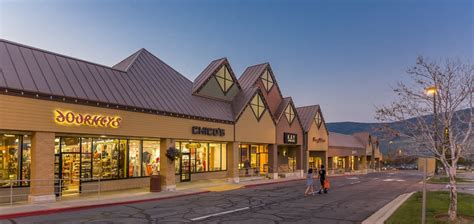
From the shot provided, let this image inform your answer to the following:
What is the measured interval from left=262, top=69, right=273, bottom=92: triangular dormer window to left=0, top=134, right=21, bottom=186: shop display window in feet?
87.3

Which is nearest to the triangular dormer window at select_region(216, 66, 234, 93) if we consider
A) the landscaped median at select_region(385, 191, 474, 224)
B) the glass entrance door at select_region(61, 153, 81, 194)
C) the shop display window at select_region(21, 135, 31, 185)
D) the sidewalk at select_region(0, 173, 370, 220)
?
the sidewalk at select_region(0, 173, 370, 220)

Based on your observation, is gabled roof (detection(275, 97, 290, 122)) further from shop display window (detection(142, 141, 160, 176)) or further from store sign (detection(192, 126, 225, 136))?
shop display window (detection(142, 141, 160, 176))

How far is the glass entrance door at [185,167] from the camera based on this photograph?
29312mm

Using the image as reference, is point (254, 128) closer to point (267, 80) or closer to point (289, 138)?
point (289, 138)

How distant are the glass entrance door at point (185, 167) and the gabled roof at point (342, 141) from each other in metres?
30.7

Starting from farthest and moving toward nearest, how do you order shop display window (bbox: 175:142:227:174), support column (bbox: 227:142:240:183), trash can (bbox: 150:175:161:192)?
1. support column (bbox: 227:142:240:183)
2. shop display window (bbox: 175:142:227:174)
3. trash can (bbox: 150:175:161:192)

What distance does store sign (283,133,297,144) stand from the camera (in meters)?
39.5

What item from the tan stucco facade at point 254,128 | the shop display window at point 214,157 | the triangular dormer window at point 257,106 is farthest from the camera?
the triangular dormer window at point 257,106

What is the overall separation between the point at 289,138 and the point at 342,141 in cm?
2822

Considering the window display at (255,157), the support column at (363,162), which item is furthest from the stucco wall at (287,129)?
the support column at (363,162)

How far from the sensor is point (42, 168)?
1759 cm

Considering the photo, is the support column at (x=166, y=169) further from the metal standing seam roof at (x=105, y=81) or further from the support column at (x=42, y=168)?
the support column at (x=42, y=168)

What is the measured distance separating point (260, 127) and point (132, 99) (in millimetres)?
15399

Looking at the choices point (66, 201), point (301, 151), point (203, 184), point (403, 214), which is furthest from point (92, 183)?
point (301, 151)
